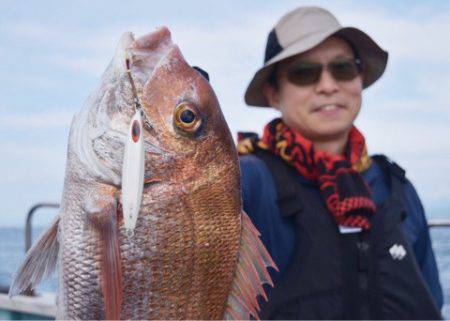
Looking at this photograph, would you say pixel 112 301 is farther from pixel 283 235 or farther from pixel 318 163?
pixel 318 163

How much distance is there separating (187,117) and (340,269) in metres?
1.58

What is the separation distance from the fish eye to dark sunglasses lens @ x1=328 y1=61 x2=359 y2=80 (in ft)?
5.59

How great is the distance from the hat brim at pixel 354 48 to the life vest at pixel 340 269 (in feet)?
1.58

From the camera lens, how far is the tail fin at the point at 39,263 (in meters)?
1.41

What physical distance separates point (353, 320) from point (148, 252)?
1662 mm

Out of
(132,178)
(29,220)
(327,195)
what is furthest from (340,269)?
(29,220)

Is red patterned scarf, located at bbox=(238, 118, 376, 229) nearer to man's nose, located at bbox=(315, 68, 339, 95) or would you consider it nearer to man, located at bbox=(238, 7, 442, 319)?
man, located at bbox=(238, 7, 442, 319)

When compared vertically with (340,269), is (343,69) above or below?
above


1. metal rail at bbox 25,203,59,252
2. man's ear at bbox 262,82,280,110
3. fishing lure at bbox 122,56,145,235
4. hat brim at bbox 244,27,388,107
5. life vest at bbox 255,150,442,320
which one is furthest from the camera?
metal rail at bbox 25,203,59,252

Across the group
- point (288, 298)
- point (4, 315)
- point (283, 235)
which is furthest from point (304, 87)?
point (4, 315)

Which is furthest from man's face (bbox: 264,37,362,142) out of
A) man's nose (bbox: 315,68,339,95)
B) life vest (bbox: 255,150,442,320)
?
life vest (bbox: 255,150,442,320)

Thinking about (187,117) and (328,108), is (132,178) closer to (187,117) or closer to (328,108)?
(187,117)

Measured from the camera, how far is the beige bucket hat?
2.99 m

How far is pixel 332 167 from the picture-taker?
2998 millimetres
